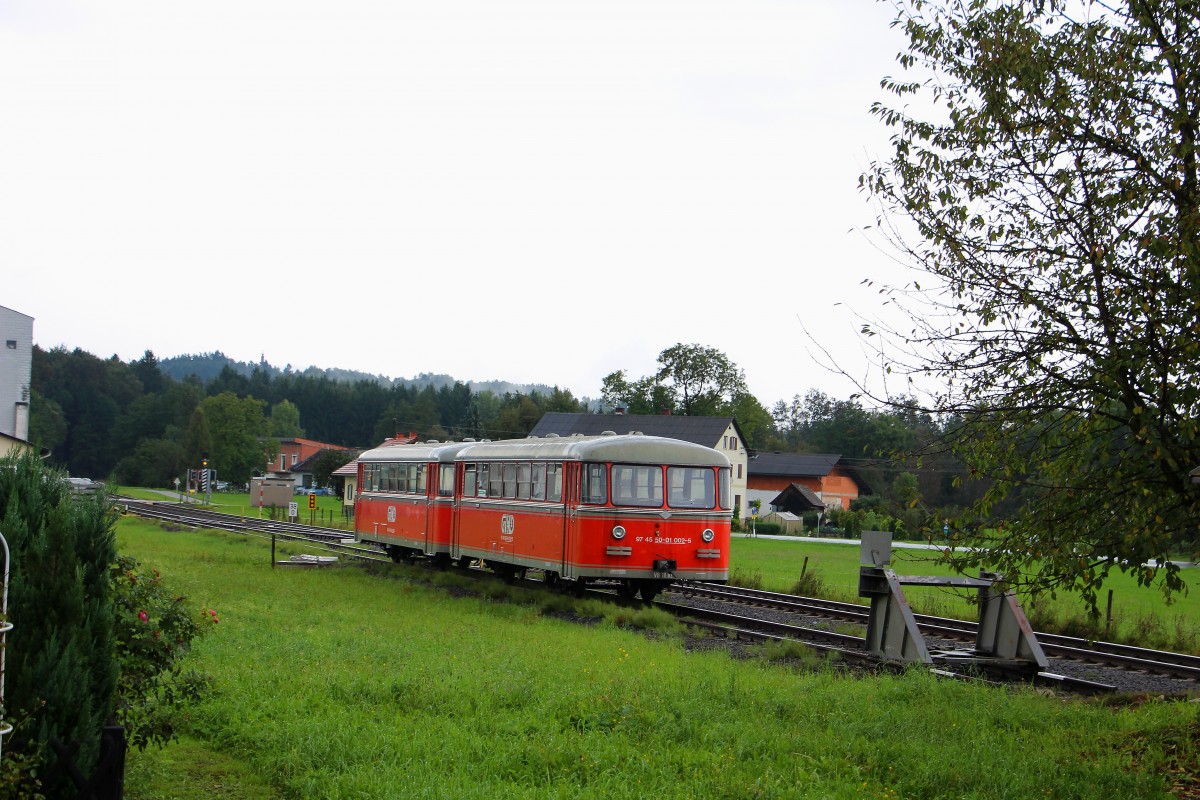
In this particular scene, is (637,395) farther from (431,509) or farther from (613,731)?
(613,731)

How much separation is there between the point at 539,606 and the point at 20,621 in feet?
46.9

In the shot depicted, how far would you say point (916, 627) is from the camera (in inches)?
529

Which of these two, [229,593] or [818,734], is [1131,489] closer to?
[818,734]

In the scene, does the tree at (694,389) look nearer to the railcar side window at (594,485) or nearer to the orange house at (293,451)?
the orange house at (293,451)

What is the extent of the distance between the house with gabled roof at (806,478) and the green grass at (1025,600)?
4116 centimetres

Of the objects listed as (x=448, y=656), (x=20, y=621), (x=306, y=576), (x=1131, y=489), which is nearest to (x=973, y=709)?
(x=1131, y=489)

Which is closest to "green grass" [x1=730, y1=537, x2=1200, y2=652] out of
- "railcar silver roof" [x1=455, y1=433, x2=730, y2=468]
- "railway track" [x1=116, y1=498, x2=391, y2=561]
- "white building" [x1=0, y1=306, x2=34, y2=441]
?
"railcar silver roof" [x1=455, y1=433, x2=730, y2=468]

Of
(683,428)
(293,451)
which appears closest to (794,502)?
(683,428)

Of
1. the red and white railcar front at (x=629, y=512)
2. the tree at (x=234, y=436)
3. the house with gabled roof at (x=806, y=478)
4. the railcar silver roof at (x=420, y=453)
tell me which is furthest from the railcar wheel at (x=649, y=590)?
the tree at (x=234, y=436)

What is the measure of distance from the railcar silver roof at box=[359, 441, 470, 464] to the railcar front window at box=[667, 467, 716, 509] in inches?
300

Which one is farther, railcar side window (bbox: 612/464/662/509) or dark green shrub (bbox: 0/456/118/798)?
railcar side window (bbox: 612/464/662/509)

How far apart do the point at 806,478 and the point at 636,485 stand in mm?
71503

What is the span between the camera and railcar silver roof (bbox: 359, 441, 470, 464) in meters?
26.9

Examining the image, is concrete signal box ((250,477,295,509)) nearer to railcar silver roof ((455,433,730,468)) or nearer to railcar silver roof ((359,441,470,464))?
railcar silver roof ((359,441,470,464))
